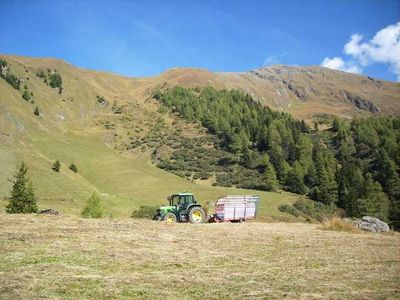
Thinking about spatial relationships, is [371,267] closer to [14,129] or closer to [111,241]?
[111,241]

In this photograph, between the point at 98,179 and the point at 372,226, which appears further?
the point at 98,179

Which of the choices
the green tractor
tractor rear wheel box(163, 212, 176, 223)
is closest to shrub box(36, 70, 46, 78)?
the green tractor

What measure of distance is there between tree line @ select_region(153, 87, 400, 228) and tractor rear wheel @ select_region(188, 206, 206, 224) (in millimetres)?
54487

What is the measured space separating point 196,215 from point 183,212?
94cm

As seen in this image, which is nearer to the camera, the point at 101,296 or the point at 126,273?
the point at 101,296

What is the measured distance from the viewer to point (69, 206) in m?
59.5

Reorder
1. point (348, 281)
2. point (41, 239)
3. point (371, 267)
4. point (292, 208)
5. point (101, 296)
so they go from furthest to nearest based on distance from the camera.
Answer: point (292, 208) < point (41, 239) < point (371, 267) < point (348, 281) < point (101, 296)

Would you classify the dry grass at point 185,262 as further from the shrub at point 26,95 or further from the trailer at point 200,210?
the shrub at point 26,95

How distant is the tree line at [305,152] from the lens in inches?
3957

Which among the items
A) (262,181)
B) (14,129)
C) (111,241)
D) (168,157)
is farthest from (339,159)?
(111,241)

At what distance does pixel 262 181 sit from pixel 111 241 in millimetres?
90586

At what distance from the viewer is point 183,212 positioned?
100ft

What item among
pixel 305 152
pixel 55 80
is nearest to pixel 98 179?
pixel 305 152

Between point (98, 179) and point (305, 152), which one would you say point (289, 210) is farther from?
point (305, 152)
